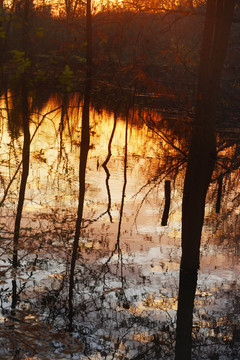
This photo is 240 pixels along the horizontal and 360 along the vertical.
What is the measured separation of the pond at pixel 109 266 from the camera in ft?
21.7

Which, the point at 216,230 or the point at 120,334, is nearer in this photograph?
the point at 120,334

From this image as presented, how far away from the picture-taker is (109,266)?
9.03 meters

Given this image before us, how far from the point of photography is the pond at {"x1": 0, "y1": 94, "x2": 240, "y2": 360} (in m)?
6.61

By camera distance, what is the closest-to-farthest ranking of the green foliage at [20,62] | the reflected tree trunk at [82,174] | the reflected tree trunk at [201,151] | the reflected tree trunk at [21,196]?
the green foliage at [20,62] < the reflected tree trunk at [82,174] < the reflected tree trunk at [21,196] < the reflected tree trunk at [201,151]

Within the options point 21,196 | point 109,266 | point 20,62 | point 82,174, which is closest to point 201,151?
point 109,266

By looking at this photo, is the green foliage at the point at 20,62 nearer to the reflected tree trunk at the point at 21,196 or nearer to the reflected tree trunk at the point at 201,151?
the reflected tree trunk at the point at 21,196

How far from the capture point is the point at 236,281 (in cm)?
889

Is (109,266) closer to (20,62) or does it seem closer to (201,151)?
(201,151)

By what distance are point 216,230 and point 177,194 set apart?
2.83 m

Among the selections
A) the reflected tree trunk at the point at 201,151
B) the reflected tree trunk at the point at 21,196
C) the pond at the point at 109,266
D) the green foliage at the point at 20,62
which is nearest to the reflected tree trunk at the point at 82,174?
the pond at the point at 109,266

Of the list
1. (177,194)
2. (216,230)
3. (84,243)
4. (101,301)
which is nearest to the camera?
(101,301)

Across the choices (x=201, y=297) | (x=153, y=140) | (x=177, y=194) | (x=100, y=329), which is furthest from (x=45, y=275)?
(x=153, y=140)

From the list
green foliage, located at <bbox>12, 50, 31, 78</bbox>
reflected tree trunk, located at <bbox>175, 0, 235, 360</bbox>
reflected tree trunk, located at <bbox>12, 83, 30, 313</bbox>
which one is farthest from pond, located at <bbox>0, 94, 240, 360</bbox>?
green foliage, located at <bbox>12, 50, 31, 78</bbox>

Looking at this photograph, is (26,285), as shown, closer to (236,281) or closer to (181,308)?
(181,308)
